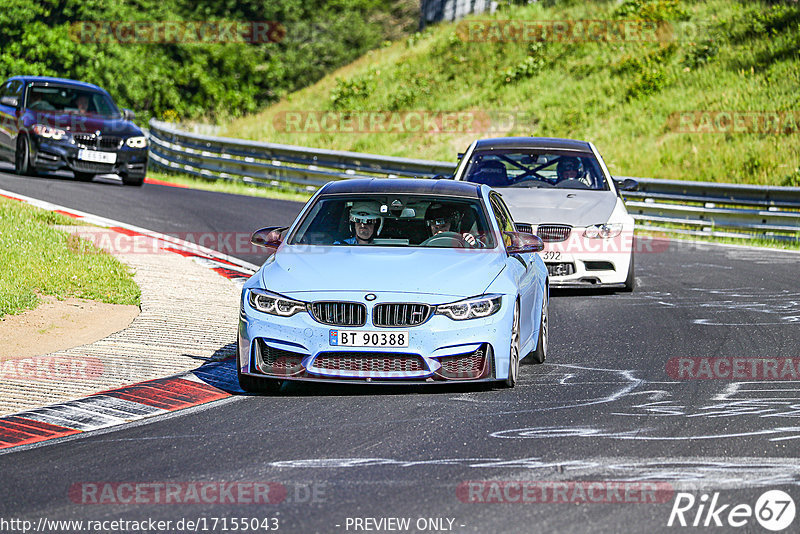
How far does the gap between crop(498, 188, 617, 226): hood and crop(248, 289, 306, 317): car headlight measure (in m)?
5.58

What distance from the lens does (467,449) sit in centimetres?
666

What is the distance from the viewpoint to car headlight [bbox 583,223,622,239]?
1341 centimetres

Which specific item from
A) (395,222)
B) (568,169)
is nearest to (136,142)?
(568,169)

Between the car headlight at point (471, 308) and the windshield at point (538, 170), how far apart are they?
250 inches

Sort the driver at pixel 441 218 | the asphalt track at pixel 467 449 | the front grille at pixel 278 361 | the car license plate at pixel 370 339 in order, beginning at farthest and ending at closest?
the driver at pixel 441 218, the front grille at pixel 278 361, the car license plate at pixel 370 339, the asphalt track at pixel 467 449

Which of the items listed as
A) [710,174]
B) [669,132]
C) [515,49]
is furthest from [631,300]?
[515,49]

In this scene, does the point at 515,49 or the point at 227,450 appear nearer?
the point at 227,450

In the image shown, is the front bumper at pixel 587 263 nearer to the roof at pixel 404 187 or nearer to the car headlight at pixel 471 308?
the roof at pixel 404 187

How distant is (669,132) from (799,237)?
10.8 m

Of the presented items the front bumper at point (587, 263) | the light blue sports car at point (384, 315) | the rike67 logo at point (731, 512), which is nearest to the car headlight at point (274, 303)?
the light blue sports car at point (384, 315)

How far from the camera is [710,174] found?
2788 centimetres

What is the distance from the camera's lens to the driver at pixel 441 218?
30.7 feet

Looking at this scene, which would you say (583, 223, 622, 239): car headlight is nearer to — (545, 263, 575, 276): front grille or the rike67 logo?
(545, 263, 575, 276): front grille

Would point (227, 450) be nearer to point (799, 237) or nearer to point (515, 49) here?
point (799, 237)
